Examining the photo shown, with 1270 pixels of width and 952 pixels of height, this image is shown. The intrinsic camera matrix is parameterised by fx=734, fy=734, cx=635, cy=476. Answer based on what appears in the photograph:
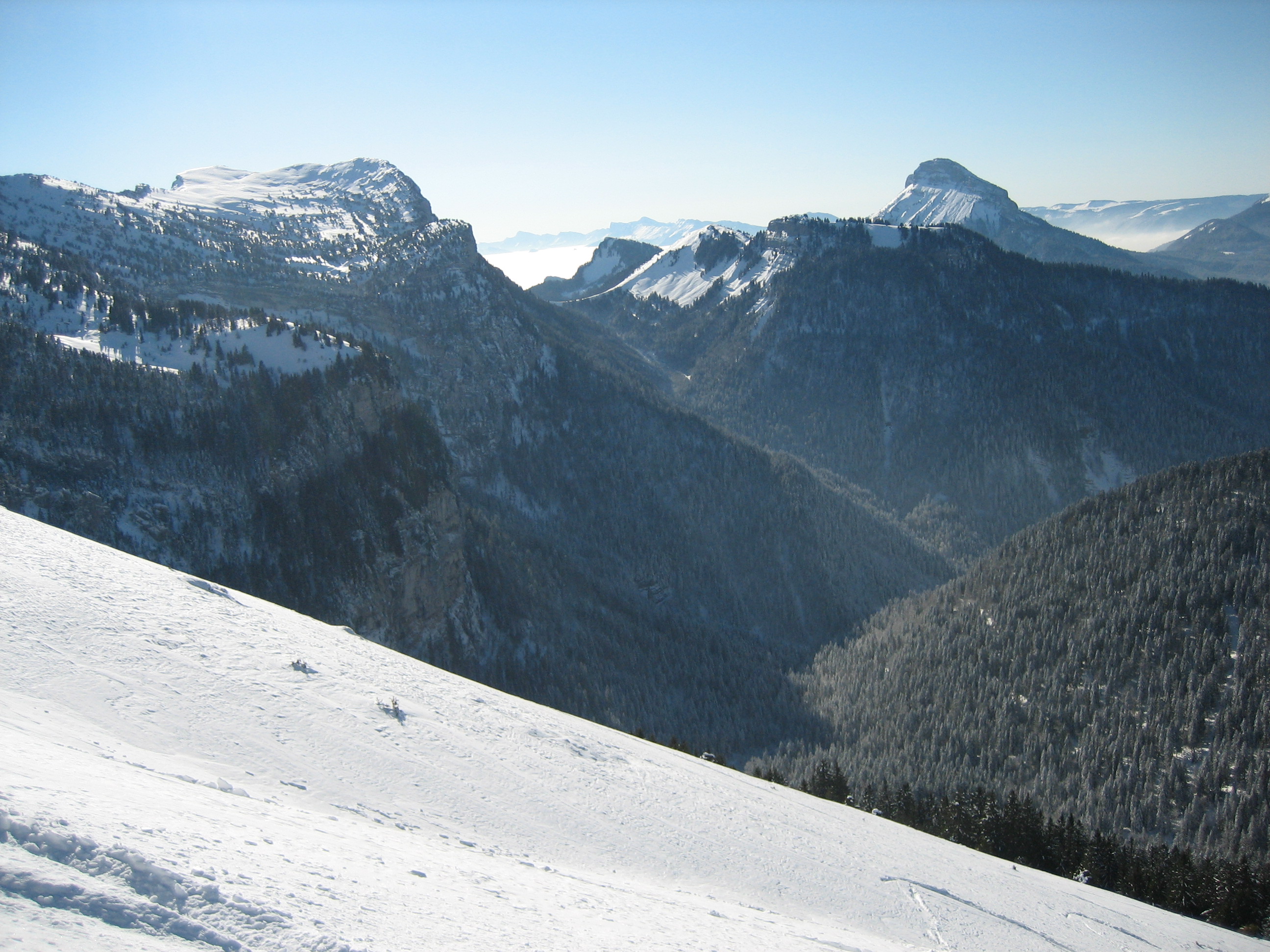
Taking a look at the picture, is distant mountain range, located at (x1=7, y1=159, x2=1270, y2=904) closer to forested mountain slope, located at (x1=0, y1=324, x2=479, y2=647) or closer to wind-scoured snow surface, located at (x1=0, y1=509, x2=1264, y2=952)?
forested mountain slope, located at (x1=0, y1=324, x2=479, y2=647)

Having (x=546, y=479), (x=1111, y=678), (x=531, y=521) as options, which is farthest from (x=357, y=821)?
(x=546, y=479)

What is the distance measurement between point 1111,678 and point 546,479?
333ft

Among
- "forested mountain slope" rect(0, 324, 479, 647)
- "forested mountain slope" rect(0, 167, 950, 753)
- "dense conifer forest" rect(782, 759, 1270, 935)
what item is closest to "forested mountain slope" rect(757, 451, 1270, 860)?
"dense conifer forest" rect(782, 759, 1270, 935)

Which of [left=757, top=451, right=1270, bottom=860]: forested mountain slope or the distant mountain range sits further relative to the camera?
[left=757, top=451, right=1270, bottom=860]: forested mountain slope

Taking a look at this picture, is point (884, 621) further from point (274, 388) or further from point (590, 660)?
point (274, 388)

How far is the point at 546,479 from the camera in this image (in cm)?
15175

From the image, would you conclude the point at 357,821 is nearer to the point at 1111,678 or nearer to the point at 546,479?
the point at 1111,678

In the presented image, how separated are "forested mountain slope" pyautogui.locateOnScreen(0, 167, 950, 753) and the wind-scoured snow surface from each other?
164ft

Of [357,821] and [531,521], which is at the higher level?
[357,821]

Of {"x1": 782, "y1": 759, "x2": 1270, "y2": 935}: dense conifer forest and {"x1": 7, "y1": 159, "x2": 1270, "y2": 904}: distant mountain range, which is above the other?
{"x1": 7, "y1": 159, "x2": 1270, "y2": 904}: distant mountain range

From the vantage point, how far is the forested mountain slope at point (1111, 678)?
78875 millimetres

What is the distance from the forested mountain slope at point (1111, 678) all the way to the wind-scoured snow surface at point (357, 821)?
56.8m

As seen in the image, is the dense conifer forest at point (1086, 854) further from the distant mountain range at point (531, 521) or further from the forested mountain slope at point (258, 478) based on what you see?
the forested mountain slope at point (258, 478)

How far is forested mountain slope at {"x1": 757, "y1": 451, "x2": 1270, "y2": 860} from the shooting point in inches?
3105
